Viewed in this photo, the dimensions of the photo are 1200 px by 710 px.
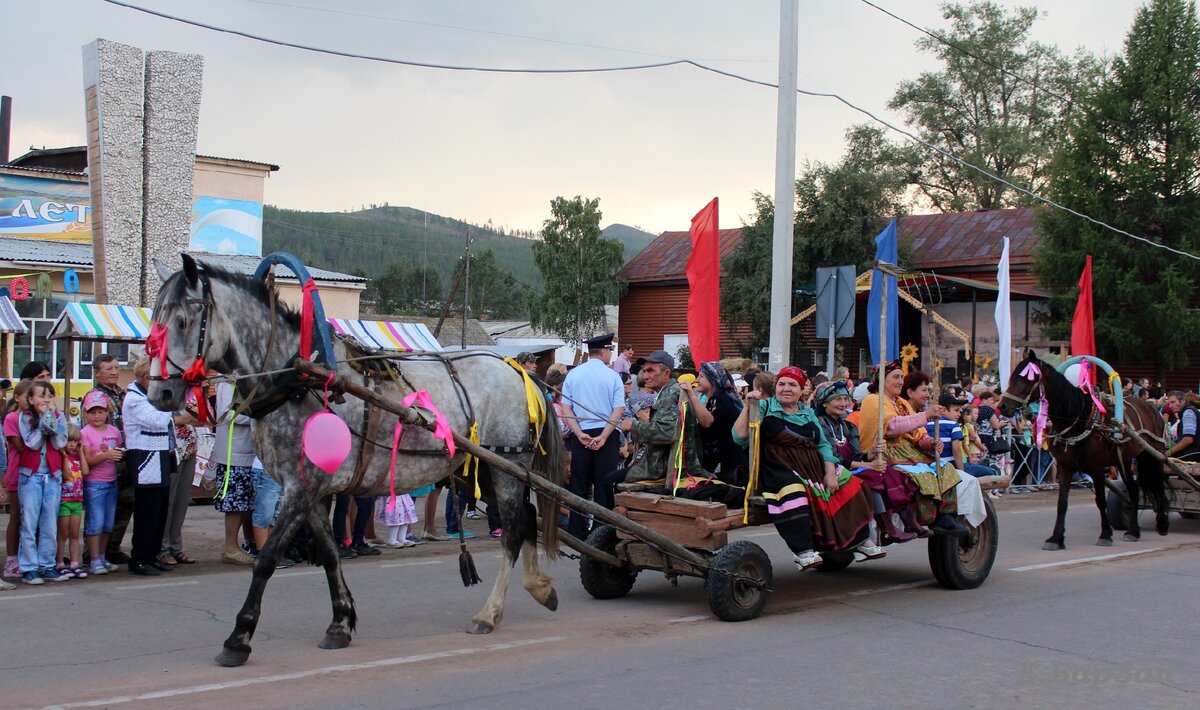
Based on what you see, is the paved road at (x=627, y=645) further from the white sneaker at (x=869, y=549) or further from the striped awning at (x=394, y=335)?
the striped awning at (x=394, y=335)

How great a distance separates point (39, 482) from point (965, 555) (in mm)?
8195

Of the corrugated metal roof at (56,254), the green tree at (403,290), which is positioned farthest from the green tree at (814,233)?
the green tree at (403,290)

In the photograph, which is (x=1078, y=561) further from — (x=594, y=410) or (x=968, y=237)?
(x=968, y=237)

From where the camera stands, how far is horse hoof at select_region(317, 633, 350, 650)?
673cm

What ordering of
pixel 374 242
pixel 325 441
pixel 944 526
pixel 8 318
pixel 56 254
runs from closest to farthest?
pixel 325 441 < pixel 944 526 < pixel 8 318 < pixel 56 254 < pixel 374 242

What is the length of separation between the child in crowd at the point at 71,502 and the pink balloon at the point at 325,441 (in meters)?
4.18

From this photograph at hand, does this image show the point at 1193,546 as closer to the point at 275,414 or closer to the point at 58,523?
the point at 275,414

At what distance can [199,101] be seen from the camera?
52.4 ft

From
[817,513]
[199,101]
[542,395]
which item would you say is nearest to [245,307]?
[542,395]

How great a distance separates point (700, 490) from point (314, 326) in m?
3.19

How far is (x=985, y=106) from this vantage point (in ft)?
159

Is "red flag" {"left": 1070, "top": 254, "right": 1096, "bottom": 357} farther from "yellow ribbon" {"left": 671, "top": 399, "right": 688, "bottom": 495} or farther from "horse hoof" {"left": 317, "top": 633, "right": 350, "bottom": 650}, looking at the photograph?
"horse hoof" {"left": 317, "top": 633, "right": 350, "bottom": 650}

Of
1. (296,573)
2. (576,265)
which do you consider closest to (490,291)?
(576,265)

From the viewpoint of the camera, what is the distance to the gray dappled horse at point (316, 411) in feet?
21.1
